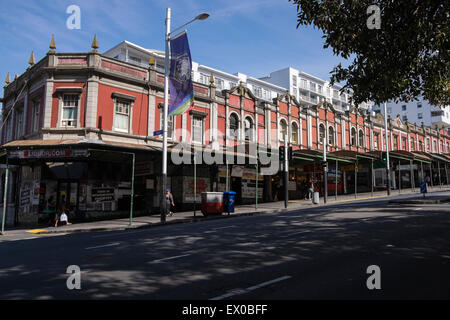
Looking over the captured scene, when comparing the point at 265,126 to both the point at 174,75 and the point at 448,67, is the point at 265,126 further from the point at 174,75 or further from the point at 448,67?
the point at 448,67

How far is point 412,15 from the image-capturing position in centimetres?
886

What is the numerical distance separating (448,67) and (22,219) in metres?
22.4

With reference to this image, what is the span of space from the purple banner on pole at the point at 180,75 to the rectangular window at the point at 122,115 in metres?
5.00

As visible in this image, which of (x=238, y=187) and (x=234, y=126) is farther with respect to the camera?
(x=234, y=126)

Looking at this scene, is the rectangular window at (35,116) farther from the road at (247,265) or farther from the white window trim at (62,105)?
the road at (247,265)

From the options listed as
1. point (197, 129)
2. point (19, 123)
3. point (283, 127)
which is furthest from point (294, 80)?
point (19, 123)

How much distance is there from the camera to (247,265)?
21.8 ft

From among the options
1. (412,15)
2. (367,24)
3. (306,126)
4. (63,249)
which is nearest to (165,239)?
(63,249)

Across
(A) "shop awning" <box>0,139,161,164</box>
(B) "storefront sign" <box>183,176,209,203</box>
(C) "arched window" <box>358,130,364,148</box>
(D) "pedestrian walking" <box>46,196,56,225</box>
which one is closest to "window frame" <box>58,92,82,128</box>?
(A) "shop awning" <box>0,139,161,164</box>

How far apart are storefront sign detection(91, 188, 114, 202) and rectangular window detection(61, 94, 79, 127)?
162 inches

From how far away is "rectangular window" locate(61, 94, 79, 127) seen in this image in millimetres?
19547

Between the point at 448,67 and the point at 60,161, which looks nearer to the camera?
the point at 448,67

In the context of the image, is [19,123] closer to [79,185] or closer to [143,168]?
[79,185]

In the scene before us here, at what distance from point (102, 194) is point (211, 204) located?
6455 millimetres
